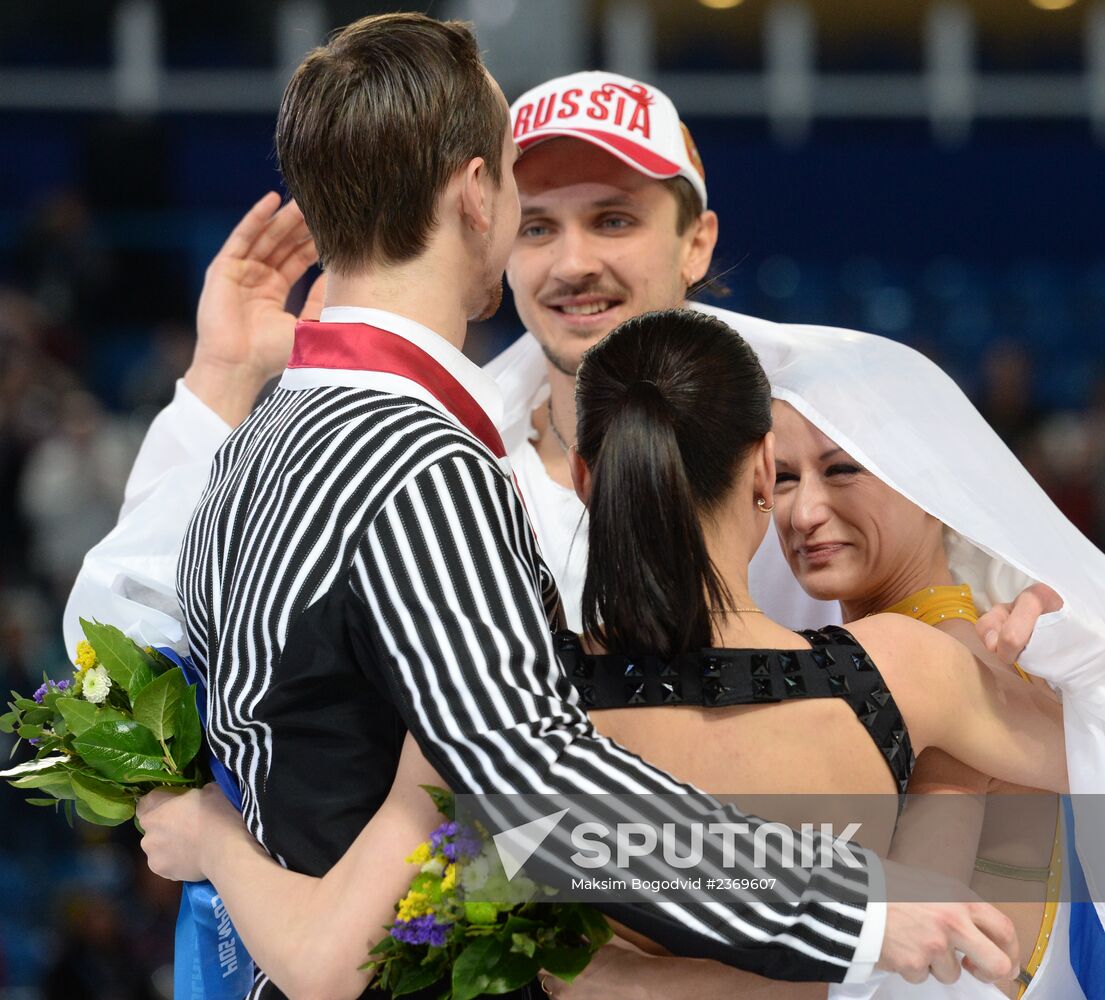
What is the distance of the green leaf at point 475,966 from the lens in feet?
5.30

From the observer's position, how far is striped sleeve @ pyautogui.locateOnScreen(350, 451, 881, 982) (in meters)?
1.52

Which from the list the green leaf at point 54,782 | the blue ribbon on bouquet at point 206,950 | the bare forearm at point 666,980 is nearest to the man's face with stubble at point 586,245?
the blue ribbon on bouquet at point 206,950

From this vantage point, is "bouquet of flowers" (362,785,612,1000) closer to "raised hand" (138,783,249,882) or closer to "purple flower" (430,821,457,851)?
"purple flower" (430,821,457,851)

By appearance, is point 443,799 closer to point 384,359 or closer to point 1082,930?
point 384,359

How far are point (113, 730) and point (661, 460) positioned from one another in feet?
2.74

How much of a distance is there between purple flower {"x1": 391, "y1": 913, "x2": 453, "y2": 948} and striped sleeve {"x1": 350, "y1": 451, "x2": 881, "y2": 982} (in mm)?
136

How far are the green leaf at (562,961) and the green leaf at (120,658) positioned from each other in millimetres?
700

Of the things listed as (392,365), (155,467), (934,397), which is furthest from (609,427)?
(155,467)

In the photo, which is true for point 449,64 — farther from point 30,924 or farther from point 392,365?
point 30,924

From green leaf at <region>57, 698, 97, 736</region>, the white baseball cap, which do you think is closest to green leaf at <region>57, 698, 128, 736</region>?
green leaf at <region>57, 698, 97, 736</region>

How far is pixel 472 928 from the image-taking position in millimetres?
1621

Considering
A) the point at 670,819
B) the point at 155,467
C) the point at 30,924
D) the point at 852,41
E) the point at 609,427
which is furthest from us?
the point at 852,41

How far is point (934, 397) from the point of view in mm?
2176

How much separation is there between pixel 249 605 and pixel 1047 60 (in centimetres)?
917
